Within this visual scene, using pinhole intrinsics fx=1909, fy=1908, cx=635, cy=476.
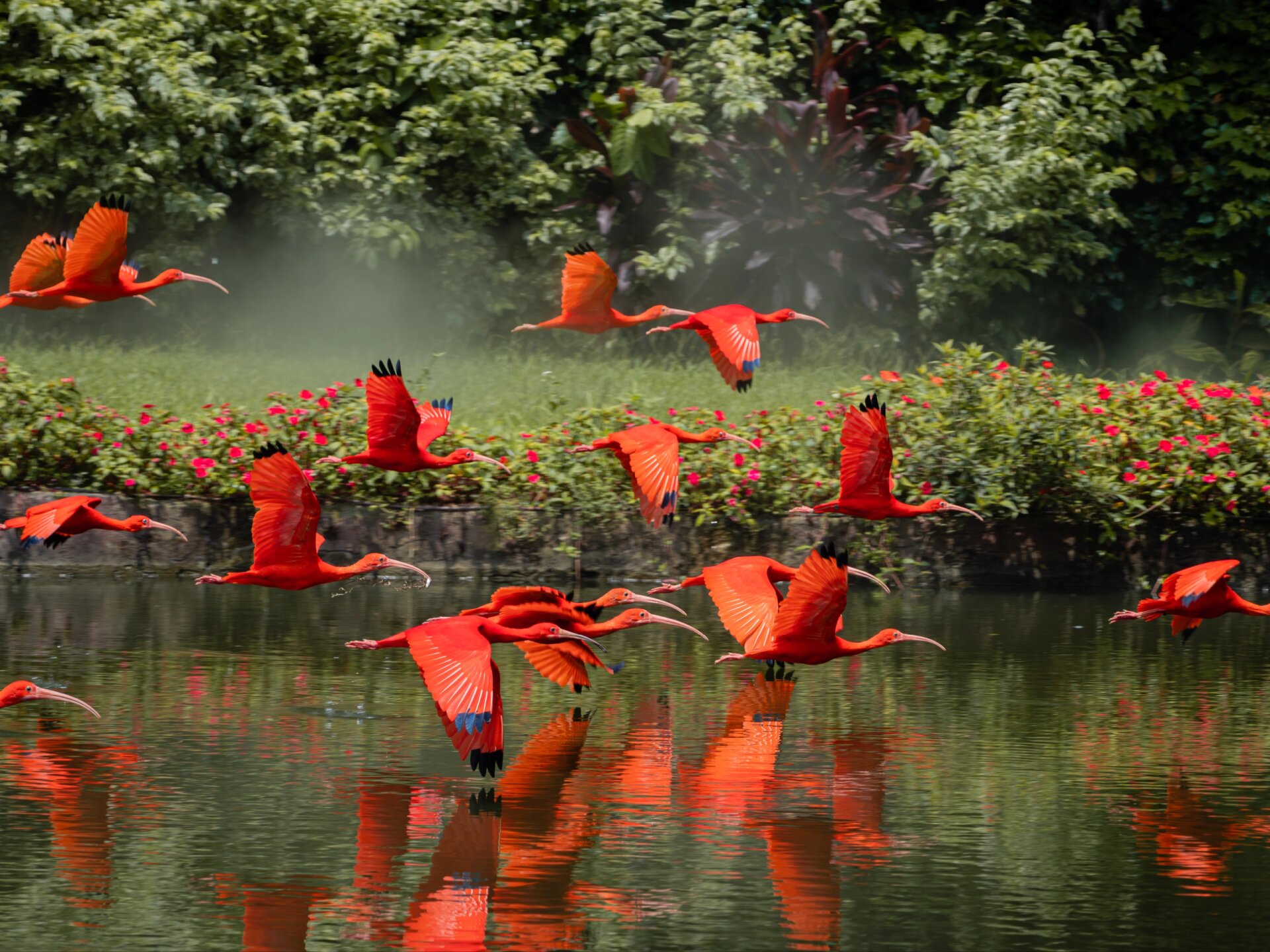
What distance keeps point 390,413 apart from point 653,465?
1150 millimetres

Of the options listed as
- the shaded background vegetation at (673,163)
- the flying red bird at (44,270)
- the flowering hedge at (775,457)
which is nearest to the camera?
the flying red bird at (44,270)

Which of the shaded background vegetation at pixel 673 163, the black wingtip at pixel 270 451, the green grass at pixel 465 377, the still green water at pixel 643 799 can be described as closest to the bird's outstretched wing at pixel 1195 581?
the still green water at pixel 643 799

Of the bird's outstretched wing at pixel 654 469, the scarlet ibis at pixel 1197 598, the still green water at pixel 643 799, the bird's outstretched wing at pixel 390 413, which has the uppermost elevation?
the bird's outstretched wing at pixel 390 413

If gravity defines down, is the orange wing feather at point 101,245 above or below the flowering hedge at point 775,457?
above

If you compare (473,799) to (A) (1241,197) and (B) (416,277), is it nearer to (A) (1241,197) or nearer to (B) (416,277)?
(B) (416,277)

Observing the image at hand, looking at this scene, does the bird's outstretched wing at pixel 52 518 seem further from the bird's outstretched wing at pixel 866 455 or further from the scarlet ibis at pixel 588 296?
the bird's outstretched wing at pixel 866 455

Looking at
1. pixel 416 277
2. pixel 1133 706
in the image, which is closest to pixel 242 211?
pixel 416 277

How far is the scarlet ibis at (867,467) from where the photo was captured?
8.20m

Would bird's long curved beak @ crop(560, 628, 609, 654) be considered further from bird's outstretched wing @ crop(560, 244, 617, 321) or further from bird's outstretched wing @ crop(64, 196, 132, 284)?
bird's outstretched wing @ crop(64, 196, 132, 284)

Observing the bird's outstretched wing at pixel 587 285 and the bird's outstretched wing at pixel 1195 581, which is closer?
the bird's outstretched wing at pixel 1195 581

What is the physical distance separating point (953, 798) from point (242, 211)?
1240cm

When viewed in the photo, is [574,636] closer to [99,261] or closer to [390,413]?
[390,413]

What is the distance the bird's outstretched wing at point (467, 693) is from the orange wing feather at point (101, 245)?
10.2ft

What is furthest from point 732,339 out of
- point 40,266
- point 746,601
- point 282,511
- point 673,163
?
point 673,163
